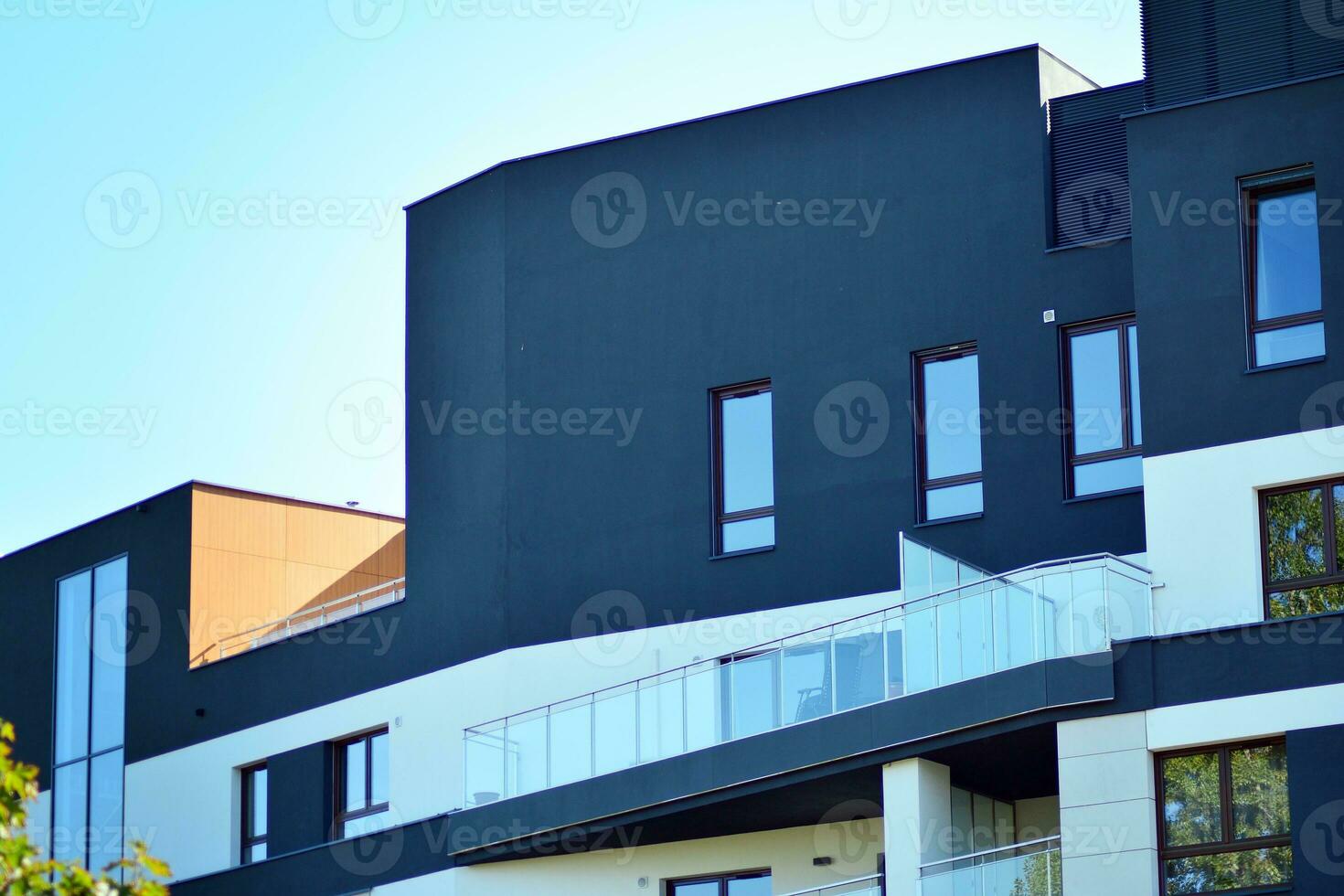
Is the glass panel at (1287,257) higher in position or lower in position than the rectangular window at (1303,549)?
higher

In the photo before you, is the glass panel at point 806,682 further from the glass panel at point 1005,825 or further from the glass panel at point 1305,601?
the glass panel at point 1305,601

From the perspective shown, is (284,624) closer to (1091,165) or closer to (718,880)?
(718,880)

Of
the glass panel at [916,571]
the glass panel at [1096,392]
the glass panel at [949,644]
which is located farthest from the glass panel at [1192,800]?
the glass panel at [1096,392]

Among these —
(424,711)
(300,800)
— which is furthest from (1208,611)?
(300,800)

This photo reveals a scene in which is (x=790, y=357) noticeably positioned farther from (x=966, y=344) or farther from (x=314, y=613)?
(x=314, y=613)

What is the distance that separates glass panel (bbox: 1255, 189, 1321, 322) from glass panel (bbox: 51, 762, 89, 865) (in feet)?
65.4

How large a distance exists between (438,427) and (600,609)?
12.5 feet

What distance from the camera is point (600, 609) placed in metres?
25.8

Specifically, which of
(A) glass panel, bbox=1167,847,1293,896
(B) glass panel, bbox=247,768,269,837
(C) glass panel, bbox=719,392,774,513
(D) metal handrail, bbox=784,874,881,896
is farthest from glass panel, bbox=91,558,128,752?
(A) glass panel, bbox=1167,847,1293,896

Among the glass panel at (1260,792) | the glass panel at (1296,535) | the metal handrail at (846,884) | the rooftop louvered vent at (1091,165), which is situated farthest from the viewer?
the rooftop louvered vent at (1091,165)

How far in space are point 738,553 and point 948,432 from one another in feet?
9.45

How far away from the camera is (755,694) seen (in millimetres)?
21922

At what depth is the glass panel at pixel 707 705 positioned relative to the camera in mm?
22297

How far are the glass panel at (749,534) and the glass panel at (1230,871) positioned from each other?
24.8ft
